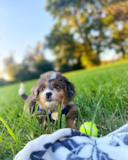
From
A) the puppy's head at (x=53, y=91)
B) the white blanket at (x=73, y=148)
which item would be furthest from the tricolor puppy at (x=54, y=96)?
the white blanket at (x=73, y=148)

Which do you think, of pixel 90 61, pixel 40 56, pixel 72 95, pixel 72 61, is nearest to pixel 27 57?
pixel 40 56

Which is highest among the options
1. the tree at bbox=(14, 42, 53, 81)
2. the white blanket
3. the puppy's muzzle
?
the puppy's muzzle

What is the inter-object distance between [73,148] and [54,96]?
661 mm

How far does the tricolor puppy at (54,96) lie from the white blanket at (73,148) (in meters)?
0.49

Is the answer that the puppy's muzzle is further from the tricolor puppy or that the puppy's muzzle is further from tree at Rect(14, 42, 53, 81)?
tree at Rect(14, 42, 53, 81)

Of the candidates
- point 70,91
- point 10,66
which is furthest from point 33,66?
point 70,91

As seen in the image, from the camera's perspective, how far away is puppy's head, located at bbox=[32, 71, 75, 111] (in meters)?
1.54

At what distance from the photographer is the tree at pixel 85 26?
16.6 meters

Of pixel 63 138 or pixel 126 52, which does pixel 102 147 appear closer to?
pixel 63 138

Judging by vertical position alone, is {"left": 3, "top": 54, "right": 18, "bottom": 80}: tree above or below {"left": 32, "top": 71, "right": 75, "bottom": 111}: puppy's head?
below

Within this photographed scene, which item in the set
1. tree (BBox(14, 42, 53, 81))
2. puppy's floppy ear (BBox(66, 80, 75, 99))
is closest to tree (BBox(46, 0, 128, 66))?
tree (BBox(14, 42, 53, 81))

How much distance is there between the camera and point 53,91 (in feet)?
5.10

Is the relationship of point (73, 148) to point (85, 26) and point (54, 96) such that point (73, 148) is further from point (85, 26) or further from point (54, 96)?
point (85, 26)

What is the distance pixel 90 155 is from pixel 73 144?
13cm
